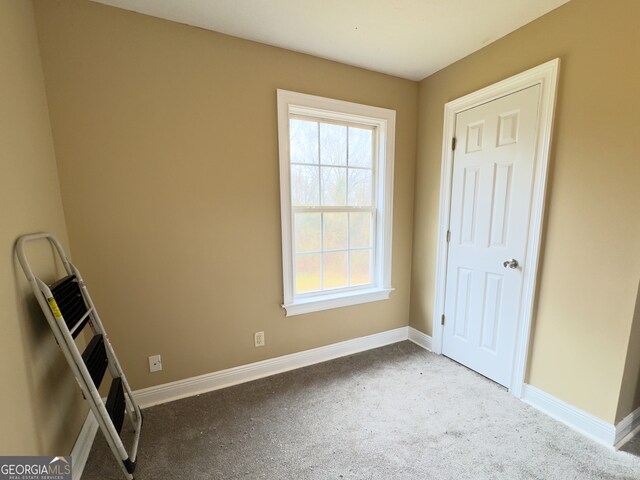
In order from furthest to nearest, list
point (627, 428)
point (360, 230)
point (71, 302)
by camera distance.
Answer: point (360, 230) → point (627, 428) → point (71, 302)

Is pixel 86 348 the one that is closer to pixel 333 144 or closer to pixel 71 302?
pixel 71 302

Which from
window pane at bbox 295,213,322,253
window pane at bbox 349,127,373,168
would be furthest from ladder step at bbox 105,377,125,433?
window pane at bbox 349,127,373,168

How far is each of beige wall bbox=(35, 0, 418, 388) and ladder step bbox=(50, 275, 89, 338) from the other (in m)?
0.28

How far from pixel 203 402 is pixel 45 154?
175cm

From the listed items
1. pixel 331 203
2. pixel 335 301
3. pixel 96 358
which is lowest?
pixel 335 301

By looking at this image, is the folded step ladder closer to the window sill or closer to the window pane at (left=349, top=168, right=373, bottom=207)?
the window sill

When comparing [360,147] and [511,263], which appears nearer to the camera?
[511,263]

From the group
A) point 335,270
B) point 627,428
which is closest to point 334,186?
point 335,270

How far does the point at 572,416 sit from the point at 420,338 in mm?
1156

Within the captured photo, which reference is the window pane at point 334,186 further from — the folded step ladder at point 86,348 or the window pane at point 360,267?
the folded step ladder at point 86,348

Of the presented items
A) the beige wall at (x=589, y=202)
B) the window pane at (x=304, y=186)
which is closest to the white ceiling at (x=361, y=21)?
the beige wall at (x=589, y=202)

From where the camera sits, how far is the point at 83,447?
141 centimetres

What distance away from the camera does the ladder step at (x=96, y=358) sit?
122 cm

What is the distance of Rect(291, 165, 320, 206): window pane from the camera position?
214 cm
